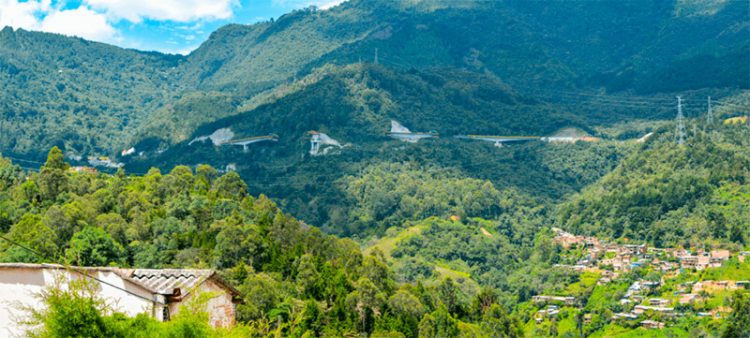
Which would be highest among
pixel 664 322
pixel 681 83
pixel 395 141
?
pixel 681 83

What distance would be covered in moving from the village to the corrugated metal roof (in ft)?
150

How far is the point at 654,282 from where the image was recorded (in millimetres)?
66312

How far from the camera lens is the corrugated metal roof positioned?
52.7ft

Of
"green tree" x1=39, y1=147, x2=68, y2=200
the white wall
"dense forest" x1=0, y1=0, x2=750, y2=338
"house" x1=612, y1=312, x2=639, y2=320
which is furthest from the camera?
"house" x1=612, y1=312, x2=639, y2=320

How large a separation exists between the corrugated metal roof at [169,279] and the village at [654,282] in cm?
4583

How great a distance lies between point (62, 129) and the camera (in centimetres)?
12581

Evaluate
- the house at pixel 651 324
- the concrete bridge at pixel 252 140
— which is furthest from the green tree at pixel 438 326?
the concrete bridge at pixel 252 140

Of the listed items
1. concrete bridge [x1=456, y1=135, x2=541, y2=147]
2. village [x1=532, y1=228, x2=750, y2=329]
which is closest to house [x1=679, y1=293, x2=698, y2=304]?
village [x1=532, y1=228, x2=750, y2=329]

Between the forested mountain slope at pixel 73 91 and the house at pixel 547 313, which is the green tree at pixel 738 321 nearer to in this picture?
the house at pixel 547 313

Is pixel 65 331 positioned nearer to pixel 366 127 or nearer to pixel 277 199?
pixel 277 199

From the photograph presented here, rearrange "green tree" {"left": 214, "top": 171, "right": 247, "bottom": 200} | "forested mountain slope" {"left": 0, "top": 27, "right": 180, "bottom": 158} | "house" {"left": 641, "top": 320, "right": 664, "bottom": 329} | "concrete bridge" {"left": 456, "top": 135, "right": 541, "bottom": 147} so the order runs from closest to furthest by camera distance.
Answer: "house" {"left": 641, "top": 320, "right": 664, "bottom": 329} < "green tree" {"left": 214, "top": 171, "right": 247, "bottom": 200} < "concrete bridge" {"left": 456, "top": 135, "right": 541, "bottom": 147} < "forested mountain slope" {"left": 0, "top": 27, "right": 180, "bottom": 158}

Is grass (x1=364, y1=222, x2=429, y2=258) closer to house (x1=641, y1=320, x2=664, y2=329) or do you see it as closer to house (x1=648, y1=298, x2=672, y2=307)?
house (x1=648, y1=298, x2=672, y2=307)

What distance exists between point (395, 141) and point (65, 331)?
3867 inches

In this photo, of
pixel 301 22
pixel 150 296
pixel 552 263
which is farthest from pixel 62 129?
pixel 150 296
